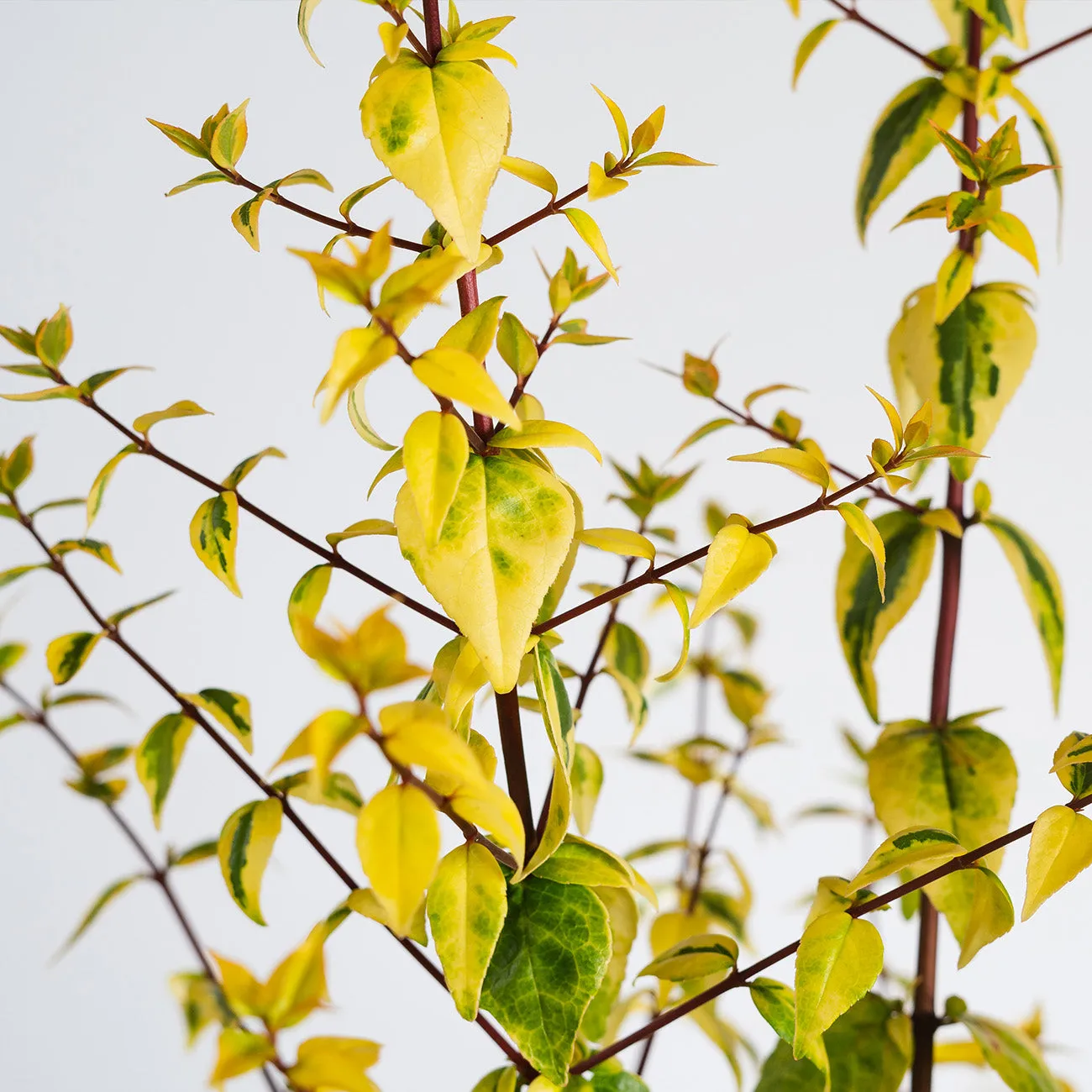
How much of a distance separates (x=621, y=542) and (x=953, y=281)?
21 cm

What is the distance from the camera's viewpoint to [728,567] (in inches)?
10.3

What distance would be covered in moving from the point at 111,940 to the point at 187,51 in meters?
0.84

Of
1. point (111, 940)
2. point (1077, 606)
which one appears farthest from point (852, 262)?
point (111, 940)

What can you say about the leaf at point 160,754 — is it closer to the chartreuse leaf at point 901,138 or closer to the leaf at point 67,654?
the leaf at point 67,654

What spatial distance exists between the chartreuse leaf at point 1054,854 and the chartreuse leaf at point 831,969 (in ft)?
0.15

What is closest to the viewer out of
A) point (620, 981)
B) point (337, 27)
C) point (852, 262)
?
point (620, 981)

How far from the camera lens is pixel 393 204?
0.80 metres

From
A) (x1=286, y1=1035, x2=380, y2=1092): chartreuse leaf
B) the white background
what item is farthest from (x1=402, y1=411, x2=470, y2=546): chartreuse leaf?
the white background

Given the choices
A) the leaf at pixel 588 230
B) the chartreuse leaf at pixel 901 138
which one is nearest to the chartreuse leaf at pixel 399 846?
the leaf at pixel 588 230

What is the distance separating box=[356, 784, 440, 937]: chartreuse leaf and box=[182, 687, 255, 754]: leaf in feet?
0.58

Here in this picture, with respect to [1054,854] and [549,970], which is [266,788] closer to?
[549,970]

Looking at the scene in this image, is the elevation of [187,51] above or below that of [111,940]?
above

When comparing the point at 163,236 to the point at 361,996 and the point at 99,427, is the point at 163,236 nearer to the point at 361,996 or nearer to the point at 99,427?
the point at 99,427

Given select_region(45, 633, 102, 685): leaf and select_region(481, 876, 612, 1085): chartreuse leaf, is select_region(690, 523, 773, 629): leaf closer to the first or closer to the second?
select_region(481, 876, 612, 1085): chartreuse leaf
